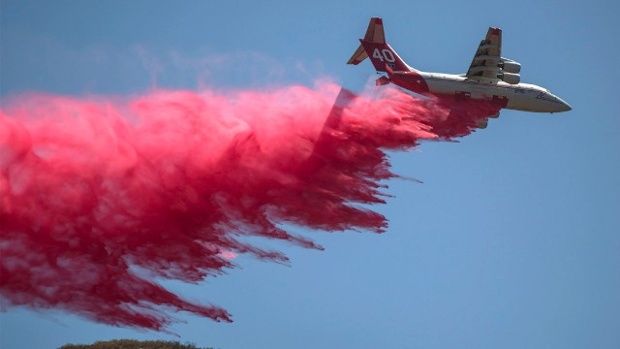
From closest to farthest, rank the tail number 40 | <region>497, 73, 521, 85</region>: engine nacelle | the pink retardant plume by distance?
the pink retardant plume < the tail number 40 < <region>497, 73, 521, 85</region>: engine nacelle

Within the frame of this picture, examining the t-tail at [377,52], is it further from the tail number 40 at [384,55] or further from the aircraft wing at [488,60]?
the aircraft wing at [488,60]

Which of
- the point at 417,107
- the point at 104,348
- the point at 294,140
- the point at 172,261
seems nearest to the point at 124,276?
the point at 172,261

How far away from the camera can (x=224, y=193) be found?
114 ft

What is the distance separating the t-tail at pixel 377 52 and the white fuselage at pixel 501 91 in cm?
100

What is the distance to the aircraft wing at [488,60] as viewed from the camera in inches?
1647

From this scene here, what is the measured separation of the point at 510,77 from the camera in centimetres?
4262

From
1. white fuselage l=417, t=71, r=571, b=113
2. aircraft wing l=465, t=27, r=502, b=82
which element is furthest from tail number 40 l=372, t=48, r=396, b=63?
aircraft wing l=465, t=27, r=502, b=82

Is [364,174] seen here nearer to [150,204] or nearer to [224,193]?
[224,193]

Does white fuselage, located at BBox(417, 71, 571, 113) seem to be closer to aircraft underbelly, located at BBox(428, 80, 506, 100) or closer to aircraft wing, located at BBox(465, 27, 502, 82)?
aircraft underbelly, located at BBox(428, 80, 506, 100)

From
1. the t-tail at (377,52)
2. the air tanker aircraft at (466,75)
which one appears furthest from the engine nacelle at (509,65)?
the t-tail at (377,52)

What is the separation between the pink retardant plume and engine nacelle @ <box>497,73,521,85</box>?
6.23 metres

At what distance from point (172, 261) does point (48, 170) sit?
4675 millimetres

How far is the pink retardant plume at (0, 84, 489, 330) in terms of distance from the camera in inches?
1253

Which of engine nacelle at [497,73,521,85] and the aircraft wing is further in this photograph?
engine nacelle at [497,73,521,85]
